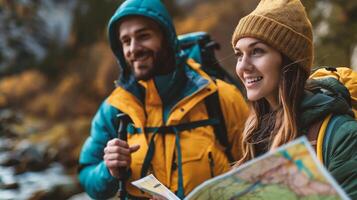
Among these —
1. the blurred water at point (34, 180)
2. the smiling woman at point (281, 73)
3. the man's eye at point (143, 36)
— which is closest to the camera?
the smiling woman at point (281, 73)

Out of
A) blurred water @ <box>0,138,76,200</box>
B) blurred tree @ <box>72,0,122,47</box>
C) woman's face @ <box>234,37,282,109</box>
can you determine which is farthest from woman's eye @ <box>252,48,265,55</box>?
blurred tree @ <box>72,0,122,47</box>

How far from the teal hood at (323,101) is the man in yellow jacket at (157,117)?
96 cm

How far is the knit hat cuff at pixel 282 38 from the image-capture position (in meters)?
1.79

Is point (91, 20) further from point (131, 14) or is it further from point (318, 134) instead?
point (318, 134)

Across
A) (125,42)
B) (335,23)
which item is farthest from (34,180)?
(125,42)

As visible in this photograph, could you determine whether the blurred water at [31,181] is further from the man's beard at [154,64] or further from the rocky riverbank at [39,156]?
the man's beard at [154,64]

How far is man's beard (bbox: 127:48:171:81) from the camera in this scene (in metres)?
2.83

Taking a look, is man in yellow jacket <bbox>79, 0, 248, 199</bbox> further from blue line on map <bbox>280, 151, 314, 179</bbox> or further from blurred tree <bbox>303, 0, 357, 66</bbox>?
blurred tree <bbox>303, 0, 357, 66</bbox>

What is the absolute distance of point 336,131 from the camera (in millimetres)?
1611

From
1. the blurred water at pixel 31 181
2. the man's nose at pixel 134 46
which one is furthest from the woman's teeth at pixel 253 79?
the blurred water at pixel 31 181

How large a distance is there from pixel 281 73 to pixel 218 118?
95cm

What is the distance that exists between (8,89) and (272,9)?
1165 cm

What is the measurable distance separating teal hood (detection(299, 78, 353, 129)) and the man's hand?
3.41 ft

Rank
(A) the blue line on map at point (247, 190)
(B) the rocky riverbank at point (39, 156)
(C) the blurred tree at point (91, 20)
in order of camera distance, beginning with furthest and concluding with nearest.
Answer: (C) the blurred tree at point (91, 20) → (B) the rocky riverbank at point (39, 156) → (A) the blue line on map at point (247, 190)
